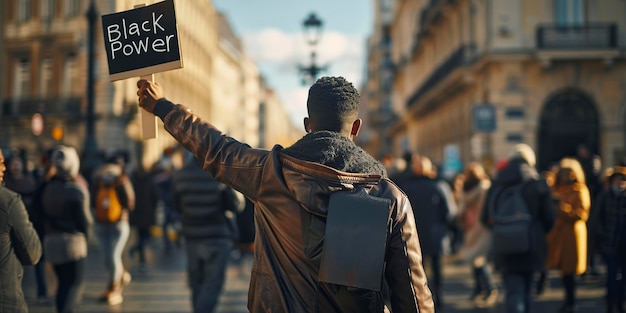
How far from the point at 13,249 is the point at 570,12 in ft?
83.2

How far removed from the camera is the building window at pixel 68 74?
125 feet

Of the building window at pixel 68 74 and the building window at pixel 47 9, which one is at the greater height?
the building window at pixel 47 9

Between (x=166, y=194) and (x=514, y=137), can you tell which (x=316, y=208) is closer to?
(x=166, y=194)

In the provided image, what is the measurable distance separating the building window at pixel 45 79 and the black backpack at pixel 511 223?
3426 centimetres

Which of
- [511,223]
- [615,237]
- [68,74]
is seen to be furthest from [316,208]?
[68,74]

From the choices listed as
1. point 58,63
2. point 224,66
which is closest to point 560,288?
point 58,63

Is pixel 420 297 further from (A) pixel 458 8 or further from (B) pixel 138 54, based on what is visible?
(A) pixel 458 8

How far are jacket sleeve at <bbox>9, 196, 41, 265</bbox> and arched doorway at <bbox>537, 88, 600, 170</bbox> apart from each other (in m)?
23.7

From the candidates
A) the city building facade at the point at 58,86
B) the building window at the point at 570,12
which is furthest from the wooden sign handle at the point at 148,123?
the city building facade at the point at 58,86

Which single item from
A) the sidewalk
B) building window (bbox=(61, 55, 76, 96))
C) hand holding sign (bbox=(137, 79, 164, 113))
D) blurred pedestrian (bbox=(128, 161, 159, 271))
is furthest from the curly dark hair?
building window (bbox=(61, 55, 76, 96))

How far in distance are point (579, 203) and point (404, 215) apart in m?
7.53

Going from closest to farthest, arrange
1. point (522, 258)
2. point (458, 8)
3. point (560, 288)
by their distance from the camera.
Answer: point (522, 258), point (560, 288), point (458, 8)

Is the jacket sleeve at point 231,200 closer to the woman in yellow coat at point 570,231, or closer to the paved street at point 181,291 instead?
the paved street at point 181,291

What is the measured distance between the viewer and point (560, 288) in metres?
12.4
